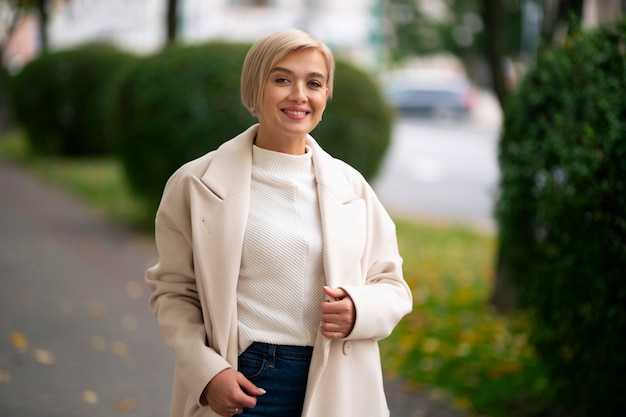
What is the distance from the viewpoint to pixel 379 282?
8.38ft

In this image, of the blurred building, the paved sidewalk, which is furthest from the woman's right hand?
the blurred building

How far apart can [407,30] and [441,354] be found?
168 ft

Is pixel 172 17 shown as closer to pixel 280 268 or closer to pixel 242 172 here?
pixel 242 172

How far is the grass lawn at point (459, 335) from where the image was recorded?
6020 millimetres

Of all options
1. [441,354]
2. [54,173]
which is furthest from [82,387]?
[54,173]

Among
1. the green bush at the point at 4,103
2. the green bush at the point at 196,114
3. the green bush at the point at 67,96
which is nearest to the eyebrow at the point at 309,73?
the green bush at the point at 196,114

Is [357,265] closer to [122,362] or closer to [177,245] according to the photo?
[177,245]

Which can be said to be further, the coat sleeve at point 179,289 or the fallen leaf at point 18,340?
the fallen leaf at point 18,340

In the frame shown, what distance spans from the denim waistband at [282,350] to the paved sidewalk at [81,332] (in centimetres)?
312

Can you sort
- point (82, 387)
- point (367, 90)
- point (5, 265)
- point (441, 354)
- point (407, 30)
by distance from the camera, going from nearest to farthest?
point (82, 387), point (441, 354), point (5, 265), point (367, 90), point (407, 30)

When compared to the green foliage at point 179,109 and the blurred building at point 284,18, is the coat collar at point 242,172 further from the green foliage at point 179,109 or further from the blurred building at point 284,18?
the blurred building at point 284,18

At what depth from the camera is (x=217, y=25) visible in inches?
2259

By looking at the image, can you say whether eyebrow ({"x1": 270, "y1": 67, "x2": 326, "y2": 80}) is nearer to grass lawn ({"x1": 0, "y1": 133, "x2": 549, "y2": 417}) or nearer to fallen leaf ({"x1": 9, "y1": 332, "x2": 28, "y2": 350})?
grass lawn ({"x1": 0, "y1": 133, "x2": 549, "y2": 417})

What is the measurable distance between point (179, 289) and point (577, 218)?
279cm
